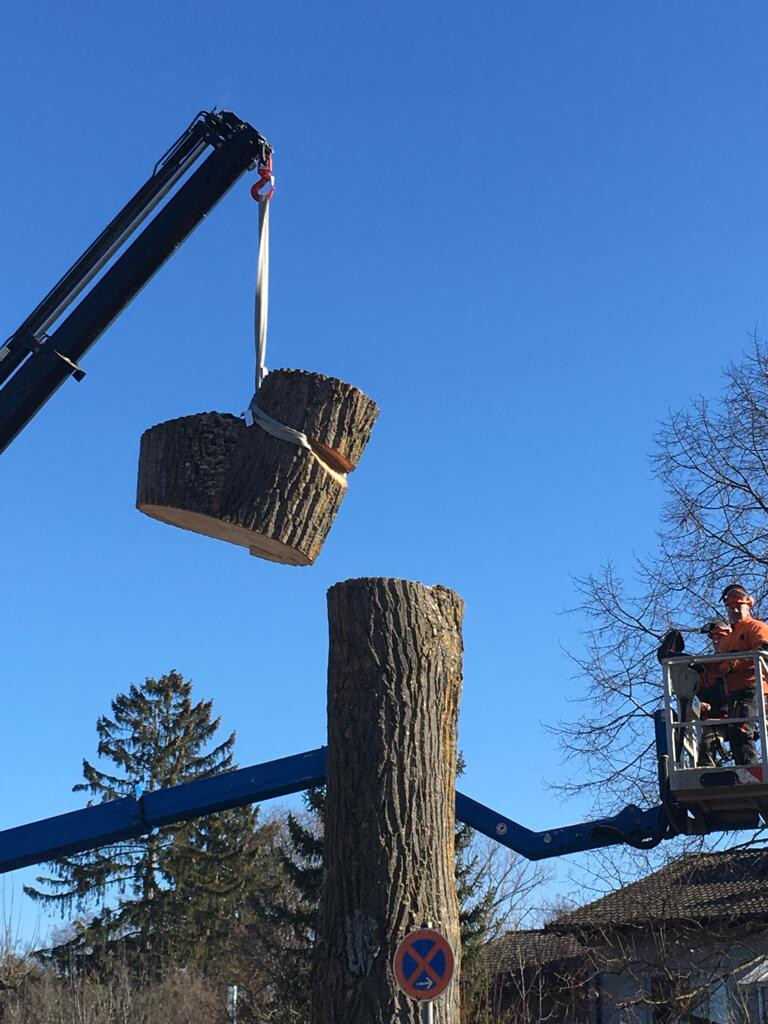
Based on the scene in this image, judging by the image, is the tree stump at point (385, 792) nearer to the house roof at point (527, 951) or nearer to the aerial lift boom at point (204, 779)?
the aerial lift boom at point (204, 779)

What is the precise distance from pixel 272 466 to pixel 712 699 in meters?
3.19

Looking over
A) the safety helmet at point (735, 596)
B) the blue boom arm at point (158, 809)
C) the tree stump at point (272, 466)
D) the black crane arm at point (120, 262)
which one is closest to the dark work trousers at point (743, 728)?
the safety helmet at point (735, 596)

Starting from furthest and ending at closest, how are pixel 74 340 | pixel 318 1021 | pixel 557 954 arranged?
pixel 557 954, pixel 74 340, pixel 318 1021

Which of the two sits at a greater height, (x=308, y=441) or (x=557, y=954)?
(x=557, y=954)

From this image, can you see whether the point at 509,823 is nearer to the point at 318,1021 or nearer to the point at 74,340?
the point at 318,1021

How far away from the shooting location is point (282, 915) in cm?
2308

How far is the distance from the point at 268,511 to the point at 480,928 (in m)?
17.8

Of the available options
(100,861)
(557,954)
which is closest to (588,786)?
(557,954)

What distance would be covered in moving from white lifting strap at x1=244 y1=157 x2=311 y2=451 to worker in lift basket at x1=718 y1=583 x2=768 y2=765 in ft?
10.0

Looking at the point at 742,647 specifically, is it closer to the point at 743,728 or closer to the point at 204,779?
the point at 743,728

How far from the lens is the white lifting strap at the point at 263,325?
20.6 ft

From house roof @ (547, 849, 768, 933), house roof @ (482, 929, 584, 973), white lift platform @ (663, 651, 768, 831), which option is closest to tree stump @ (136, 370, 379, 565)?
white lift platform @ (663, 651, 768, 831)

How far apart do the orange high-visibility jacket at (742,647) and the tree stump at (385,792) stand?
6.47 ft

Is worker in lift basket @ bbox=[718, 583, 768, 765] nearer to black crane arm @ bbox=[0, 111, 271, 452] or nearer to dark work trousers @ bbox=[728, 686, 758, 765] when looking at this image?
dark work trousers @ bbox=[728, 686, 758, 765]
